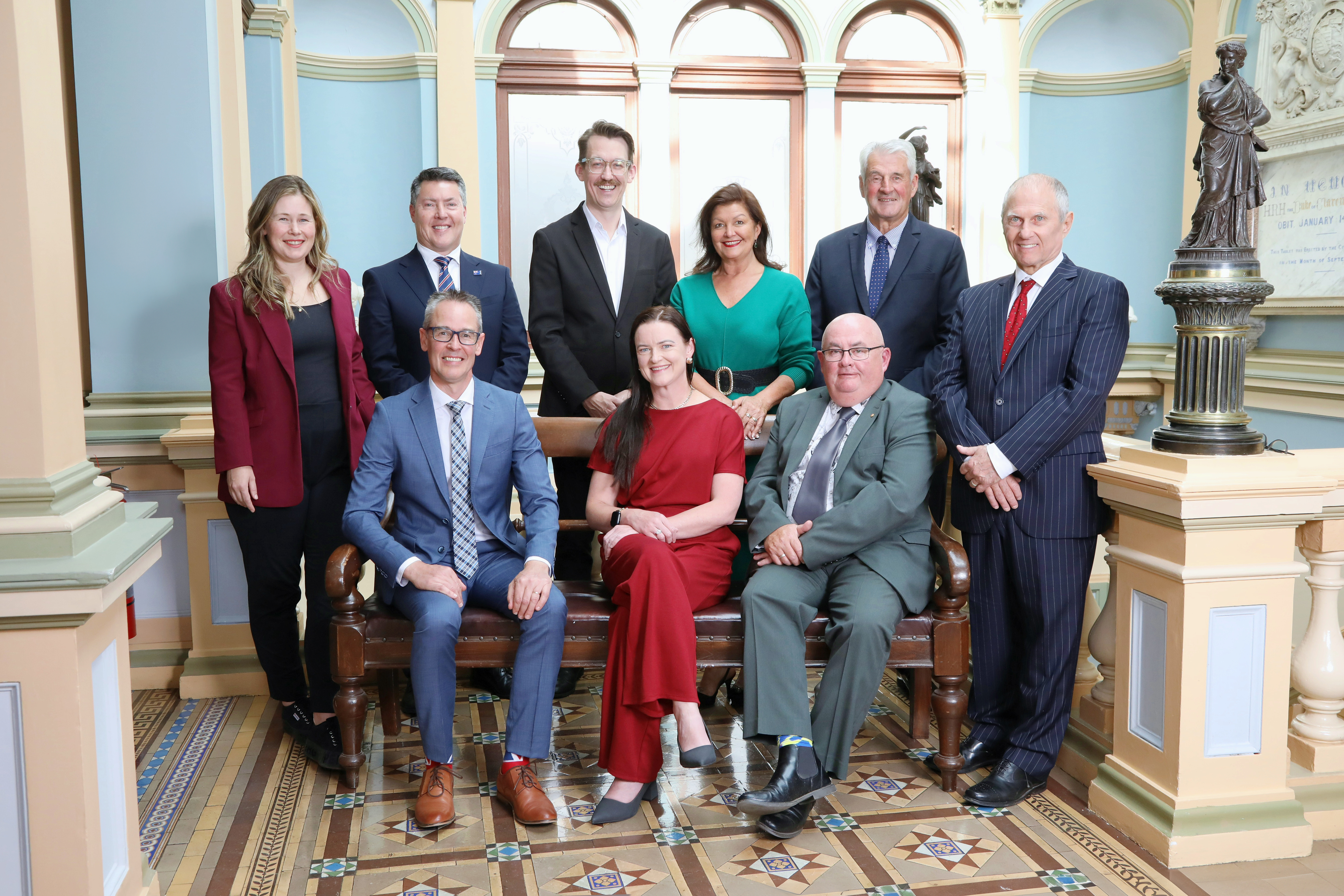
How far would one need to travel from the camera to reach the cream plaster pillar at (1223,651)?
2.50 metres

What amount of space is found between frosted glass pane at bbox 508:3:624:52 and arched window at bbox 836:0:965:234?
1.69 metres

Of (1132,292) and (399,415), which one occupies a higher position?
(1132,292)

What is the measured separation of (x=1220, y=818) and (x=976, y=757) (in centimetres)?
66

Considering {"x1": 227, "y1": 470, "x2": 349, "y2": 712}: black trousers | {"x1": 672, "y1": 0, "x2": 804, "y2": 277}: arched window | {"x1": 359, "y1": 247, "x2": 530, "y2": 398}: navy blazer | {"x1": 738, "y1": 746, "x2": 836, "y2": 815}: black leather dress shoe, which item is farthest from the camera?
{"x1": 672, "y1": 0, "x2": 804, "y2": 277}: arched window

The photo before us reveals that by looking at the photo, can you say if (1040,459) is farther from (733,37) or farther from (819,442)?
(733,37)

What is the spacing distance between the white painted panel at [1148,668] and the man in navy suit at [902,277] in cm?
79

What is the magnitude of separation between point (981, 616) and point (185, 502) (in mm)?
2751

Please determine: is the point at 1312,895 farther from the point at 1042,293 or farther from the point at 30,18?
the point at 30,18

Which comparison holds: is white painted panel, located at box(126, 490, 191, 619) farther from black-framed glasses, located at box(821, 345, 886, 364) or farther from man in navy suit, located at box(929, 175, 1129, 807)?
man in navy suit, located at box(929, 175, 1129, 807)

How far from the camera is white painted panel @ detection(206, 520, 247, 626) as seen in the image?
150 inches

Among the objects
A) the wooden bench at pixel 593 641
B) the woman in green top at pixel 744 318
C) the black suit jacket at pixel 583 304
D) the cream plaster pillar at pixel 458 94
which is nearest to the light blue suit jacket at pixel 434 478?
the wooden bench at pixel 593 641

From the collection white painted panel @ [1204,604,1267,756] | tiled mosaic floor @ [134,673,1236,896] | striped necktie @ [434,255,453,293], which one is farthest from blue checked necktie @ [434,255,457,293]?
white painted panel @ [1204,604,1267,756]

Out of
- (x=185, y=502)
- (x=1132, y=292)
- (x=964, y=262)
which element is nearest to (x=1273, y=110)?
(x=1132, y=292)

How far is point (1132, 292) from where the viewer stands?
314 inches
